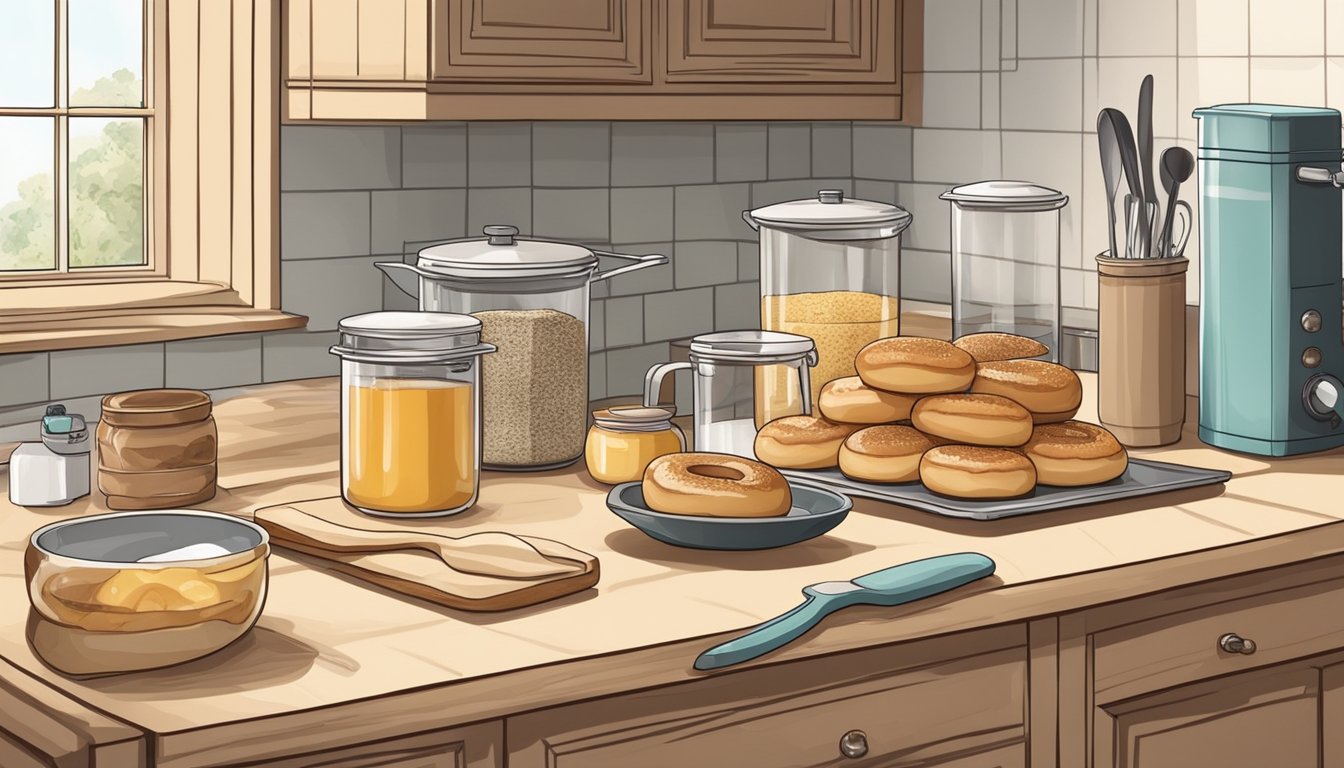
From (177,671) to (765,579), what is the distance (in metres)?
0.50

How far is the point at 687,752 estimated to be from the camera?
1212 millimetres

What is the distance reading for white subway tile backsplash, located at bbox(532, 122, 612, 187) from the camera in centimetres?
262

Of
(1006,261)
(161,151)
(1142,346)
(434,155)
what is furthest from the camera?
(434,155)

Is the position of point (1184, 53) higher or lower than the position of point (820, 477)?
higher

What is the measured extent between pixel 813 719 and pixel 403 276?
1.25 meters

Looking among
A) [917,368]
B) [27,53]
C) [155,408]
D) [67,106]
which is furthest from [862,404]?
[27,53]

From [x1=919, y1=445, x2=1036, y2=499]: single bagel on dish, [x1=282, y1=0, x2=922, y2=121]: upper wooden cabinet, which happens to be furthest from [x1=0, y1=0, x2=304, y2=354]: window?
[x1=919, y1=445, x2=1036, y2=499]: single bagel on dish

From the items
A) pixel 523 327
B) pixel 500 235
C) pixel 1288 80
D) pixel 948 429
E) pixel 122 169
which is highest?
pixel 1288 80

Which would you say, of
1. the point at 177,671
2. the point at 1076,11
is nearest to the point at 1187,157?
the point at 1076,11

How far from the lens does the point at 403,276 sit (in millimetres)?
2332

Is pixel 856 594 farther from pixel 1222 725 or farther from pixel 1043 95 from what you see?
pixel 1043 95

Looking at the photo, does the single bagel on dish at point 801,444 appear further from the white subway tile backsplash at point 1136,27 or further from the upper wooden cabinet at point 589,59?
the white subway tile backsplash at point 1136,27

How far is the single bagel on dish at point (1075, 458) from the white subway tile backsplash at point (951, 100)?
1121mm

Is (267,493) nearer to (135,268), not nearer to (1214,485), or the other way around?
(135,268)
